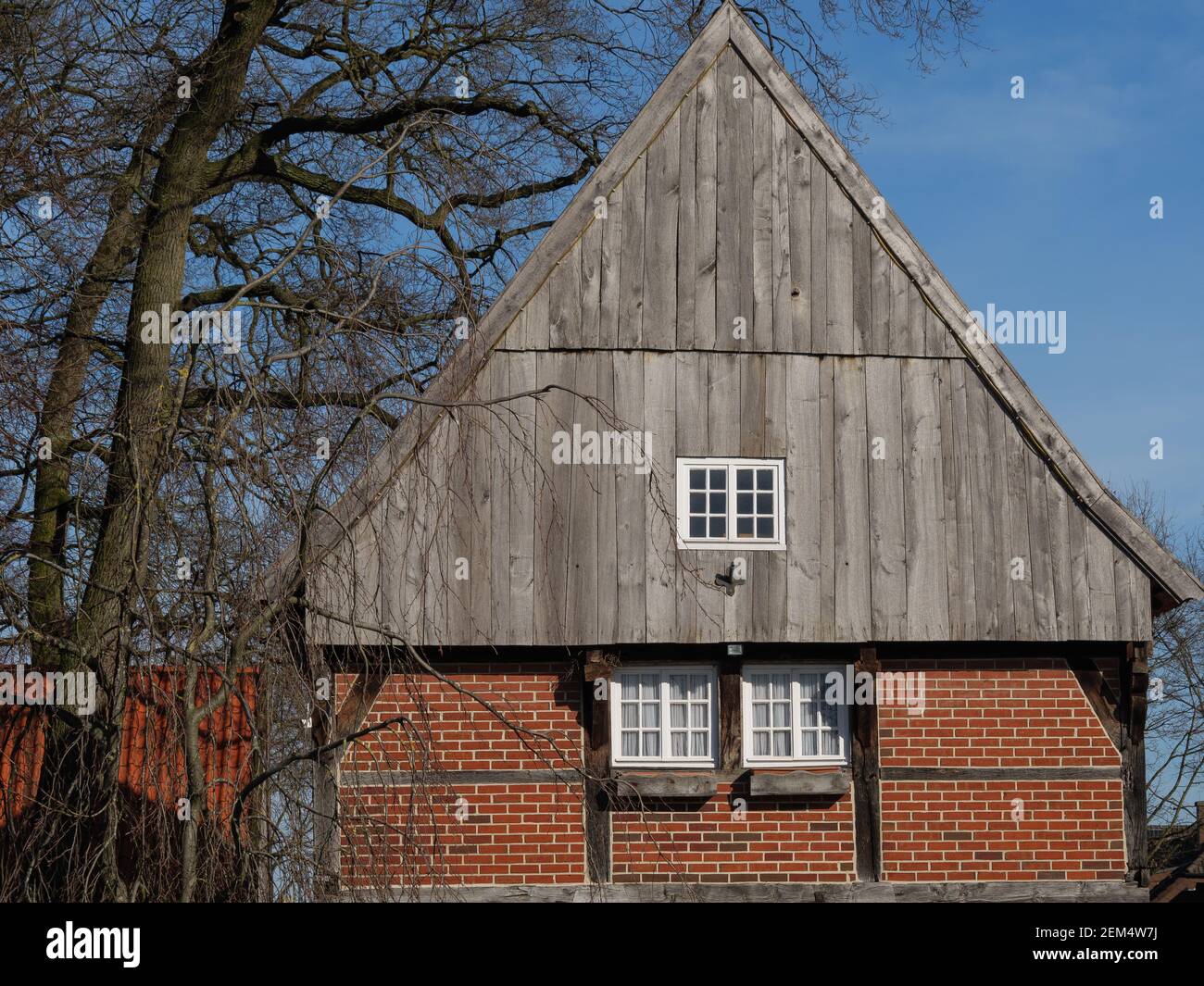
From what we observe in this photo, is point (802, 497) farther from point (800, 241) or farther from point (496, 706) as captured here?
point (496, 706)

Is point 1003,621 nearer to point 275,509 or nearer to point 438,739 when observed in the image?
point 438,739

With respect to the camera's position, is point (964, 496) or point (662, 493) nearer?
point (662, 493)

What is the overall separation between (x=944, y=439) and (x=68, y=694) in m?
6.46

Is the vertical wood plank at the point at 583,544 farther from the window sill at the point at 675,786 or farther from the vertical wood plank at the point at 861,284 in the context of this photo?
the vertical wood plank at the point at 861,284

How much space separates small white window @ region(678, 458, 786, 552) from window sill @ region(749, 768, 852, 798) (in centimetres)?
166

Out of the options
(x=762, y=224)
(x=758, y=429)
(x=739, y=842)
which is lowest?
(x=739, y=842)

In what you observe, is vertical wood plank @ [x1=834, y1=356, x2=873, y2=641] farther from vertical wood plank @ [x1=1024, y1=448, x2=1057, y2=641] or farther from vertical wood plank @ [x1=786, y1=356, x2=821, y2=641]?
vertical wood plank @ [x1=1024, y1=448, x2=1057, y2=641]

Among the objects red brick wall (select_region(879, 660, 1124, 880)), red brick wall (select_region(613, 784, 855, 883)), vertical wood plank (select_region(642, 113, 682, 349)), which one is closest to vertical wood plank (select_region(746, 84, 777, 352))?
vertical wood plank (select_region(642, 113, 682, 349))

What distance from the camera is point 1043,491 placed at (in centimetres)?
1138

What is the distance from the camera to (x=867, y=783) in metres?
11.0

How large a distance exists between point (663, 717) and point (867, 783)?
1.56 m

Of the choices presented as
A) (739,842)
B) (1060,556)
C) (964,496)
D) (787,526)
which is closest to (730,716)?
(739,842)

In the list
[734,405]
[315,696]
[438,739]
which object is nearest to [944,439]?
[734,405]

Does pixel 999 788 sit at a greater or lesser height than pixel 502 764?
lesser
